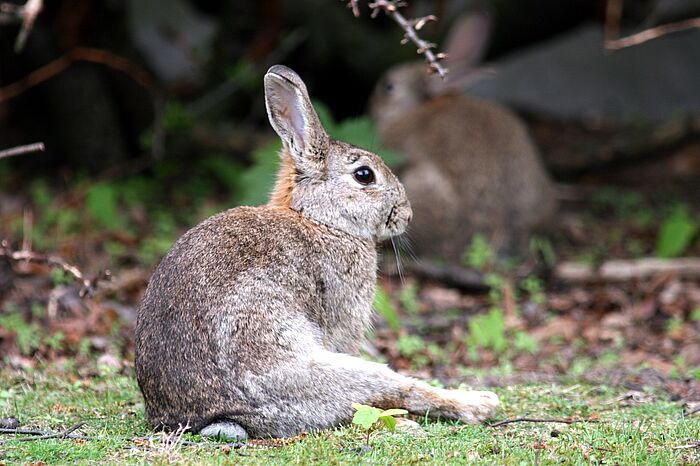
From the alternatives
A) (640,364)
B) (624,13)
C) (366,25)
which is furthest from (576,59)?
(640,364)

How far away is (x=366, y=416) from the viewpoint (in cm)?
441

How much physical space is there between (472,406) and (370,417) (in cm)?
84

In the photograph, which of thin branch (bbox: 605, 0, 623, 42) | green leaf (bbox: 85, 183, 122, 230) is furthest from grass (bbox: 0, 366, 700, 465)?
thin branch (bbox: 605, 0, 623, 42)

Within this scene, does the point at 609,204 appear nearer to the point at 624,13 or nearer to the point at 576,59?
the point at 624,13

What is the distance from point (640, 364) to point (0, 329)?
4.74 metres

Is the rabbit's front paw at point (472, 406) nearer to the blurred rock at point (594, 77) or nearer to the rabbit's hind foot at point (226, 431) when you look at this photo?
the rabbit's hind foot at point (226, 431)

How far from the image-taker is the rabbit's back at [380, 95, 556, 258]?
10.7m

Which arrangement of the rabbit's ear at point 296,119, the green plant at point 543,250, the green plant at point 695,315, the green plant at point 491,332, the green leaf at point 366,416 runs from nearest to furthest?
1. the green leaf at point 366,416
2. the rabbit's ear at point 296,119
3. the green plant at point 491,332
4. the green plant at point 695,315
5. the green plant at point 543,250

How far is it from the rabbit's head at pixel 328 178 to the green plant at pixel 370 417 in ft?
4.15

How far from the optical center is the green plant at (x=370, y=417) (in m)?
4.39

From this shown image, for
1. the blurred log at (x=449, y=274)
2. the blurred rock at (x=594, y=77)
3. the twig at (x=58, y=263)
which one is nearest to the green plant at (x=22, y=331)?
the twig at (x=58, y=263)

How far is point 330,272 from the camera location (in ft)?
17.2

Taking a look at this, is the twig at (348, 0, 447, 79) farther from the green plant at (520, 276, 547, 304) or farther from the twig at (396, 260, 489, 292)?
the twig at (396, 260, 489, 292)

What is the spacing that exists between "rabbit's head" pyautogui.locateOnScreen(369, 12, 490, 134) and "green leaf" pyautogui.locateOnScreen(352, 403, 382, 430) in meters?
7.15
